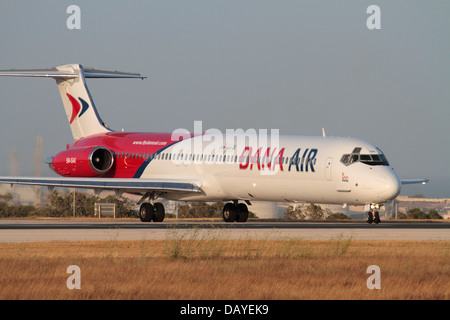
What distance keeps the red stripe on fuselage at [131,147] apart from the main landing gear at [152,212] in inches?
131

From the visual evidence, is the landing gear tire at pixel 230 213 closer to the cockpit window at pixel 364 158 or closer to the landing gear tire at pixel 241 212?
the landing gear tire at pixel 241 212

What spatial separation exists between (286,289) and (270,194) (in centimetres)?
2101

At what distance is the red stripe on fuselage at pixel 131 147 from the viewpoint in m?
43.6

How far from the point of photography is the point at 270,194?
124 ft

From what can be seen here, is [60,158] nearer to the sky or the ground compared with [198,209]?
nearer to the sky

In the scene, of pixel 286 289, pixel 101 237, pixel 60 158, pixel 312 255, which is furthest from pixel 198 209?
pixel 286 289

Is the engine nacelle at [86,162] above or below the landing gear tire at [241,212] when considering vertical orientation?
above

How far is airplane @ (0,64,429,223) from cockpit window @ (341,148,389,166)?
0.13 ft

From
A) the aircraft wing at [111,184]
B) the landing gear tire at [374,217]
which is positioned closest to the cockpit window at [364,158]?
the landing gear tire at [374,217]

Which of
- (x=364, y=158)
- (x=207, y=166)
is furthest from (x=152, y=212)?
(x=364, y=158)
